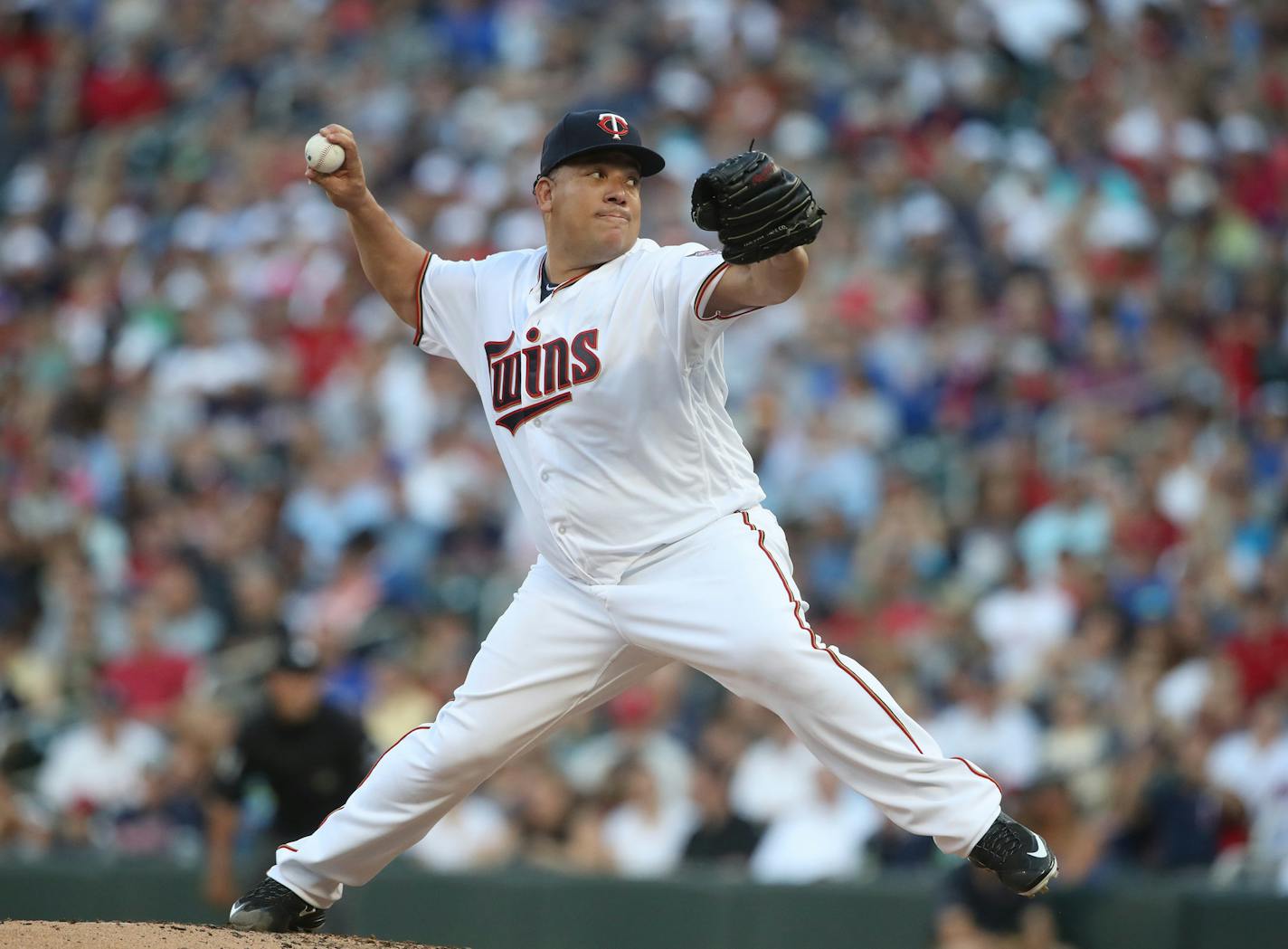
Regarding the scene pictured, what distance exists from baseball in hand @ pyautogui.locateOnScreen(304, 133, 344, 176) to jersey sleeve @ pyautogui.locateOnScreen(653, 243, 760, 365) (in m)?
0.91

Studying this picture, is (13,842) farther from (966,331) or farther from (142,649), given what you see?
(966,331)

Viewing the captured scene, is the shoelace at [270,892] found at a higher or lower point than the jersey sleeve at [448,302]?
lower

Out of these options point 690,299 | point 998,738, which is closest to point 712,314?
point 690,299

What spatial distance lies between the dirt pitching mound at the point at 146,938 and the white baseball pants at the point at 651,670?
7.1 inches

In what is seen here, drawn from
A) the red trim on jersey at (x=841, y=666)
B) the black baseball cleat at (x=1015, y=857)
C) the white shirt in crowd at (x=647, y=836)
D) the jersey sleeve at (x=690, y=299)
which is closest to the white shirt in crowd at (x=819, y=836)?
the white shirt in crowd at (x=647, y=836)

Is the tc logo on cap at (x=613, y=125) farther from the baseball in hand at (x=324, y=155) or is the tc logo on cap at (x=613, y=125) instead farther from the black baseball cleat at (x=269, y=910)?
the black baseball cleat at (x=269, y=910)

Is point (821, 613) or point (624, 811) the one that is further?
point (821, 613)

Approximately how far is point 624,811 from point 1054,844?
6.34 ft

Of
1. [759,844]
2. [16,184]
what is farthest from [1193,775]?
[16,184]

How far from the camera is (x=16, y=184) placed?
1358cm

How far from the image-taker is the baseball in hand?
4.74 m

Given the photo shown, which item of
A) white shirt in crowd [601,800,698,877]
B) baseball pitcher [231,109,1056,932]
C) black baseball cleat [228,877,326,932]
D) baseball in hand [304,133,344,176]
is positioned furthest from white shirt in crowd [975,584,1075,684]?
baseball in hand [304,133,344,176]

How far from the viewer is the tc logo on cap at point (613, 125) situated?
4.66 m

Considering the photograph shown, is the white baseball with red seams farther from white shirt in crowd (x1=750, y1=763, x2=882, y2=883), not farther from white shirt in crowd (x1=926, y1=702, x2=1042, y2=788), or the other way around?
white shirt in crowd (x1=926, y1=702, x2=1042, y2=788)
